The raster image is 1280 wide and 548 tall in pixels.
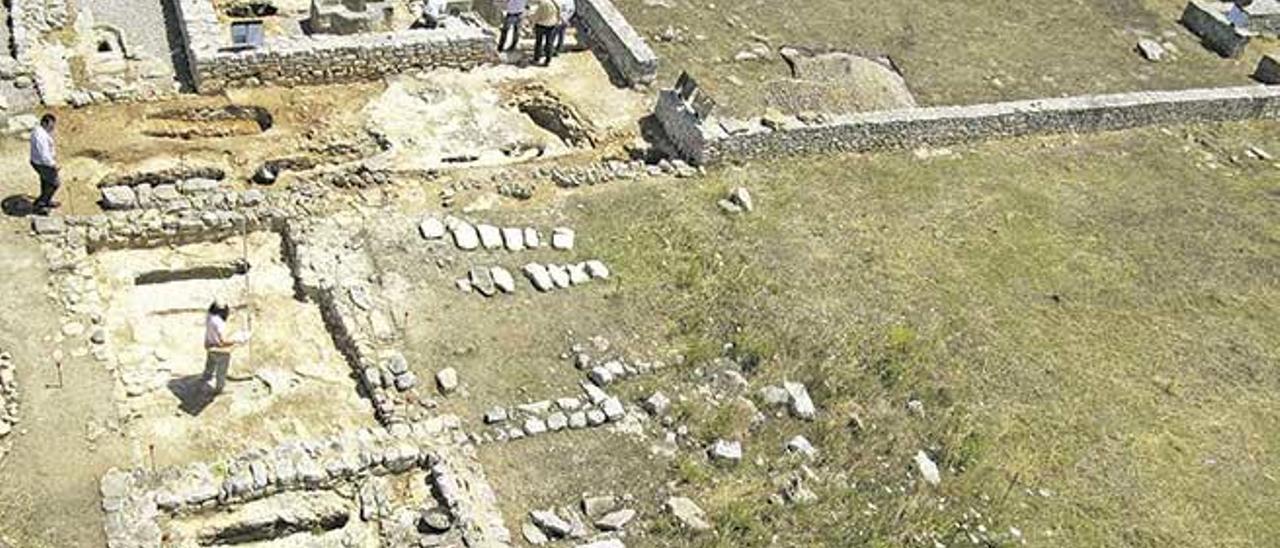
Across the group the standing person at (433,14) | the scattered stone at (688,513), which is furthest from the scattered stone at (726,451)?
the standing person at (433,14)

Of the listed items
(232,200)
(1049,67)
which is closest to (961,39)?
(1049,67)

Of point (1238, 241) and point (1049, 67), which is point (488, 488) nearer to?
point (1238, 241)

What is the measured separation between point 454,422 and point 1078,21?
17.7 meters

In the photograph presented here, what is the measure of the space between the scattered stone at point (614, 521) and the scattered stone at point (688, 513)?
17.0 inches

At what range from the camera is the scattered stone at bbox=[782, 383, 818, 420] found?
1421 centimetres

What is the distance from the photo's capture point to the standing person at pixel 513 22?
1998 cm

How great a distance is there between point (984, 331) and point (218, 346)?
930 cm

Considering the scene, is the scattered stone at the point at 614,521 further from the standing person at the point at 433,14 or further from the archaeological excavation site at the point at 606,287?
the standing person at the point at 433,14

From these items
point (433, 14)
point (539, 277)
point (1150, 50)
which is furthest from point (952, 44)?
point (539, 277)

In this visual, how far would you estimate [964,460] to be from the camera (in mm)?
13953

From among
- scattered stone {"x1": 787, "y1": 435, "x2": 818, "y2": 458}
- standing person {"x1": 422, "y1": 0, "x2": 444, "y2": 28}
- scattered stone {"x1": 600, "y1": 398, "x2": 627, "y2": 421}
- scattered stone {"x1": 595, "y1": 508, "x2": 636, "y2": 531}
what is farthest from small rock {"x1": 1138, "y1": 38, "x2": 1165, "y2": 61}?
scattered stone {"x1": 595, "y1": 508, "x2": 636, "y2": 531}

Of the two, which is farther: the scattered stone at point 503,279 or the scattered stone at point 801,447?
the scattered stone at point 503,279

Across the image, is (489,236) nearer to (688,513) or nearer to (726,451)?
(726,451)

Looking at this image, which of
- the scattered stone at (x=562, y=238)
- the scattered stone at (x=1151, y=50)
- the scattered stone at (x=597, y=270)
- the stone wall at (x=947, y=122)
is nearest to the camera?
the scattered stone at (x=597, y=270)
